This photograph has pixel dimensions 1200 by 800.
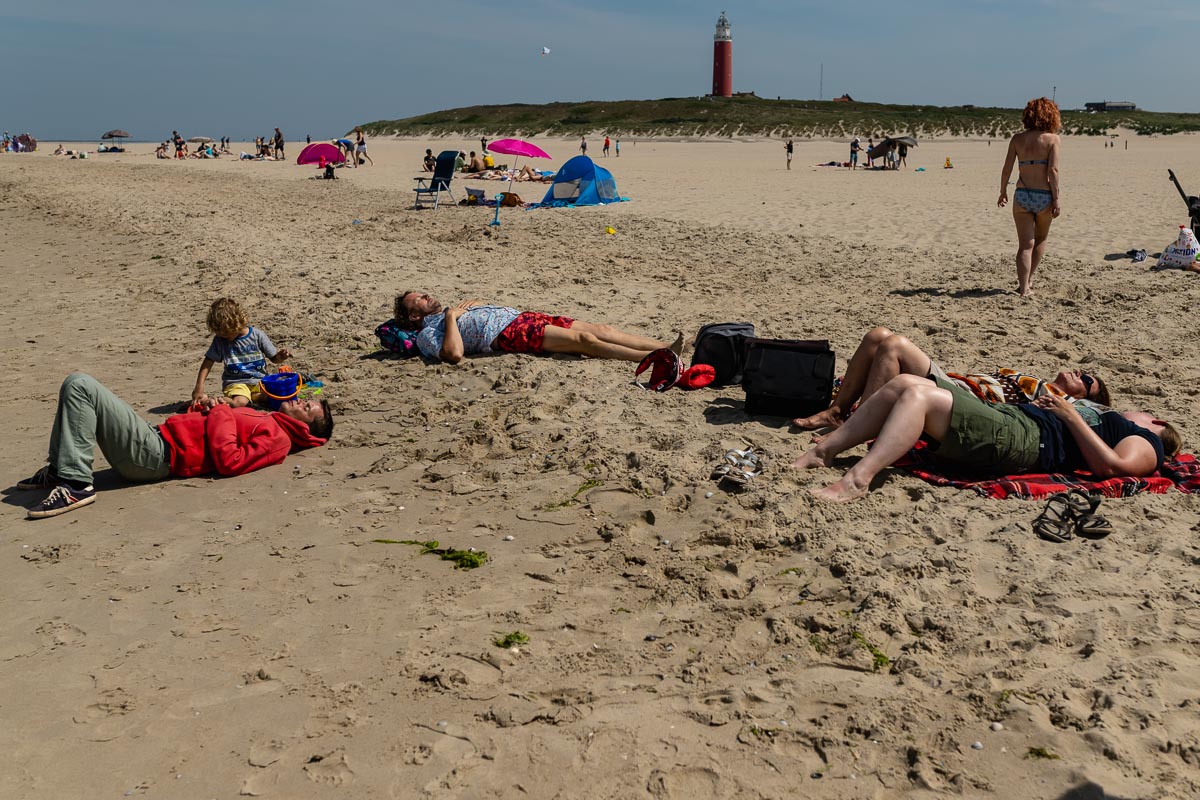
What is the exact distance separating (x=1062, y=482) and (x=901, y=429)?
0.78 metres

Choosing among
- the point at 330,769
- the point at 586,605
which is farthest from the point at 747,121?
the point at 330,769

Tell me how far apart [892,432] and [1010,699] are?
1.53 meters

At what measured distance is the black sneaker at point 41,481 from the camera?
4.79 m

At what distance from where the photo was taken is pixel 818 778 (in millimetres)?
2662

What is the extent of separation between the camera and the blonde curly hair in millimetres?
5738

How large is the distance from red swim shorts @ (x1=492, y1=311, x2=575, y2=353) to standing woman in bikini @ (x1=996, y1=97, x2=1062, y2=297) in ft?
14.0

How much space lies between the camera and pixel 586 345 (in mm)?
6652

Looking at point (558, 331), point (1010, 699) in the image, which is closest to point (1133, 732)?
point (1010, 699)

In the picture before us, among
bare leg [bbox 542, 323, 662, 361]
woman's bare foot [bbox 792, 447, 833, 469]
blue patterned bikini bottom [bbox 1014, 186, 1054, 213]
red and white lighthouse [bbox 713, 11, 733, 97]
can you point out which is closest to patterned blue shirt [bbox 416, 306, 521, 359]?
A: bare leg [bbox 542, 323, 662, 361]

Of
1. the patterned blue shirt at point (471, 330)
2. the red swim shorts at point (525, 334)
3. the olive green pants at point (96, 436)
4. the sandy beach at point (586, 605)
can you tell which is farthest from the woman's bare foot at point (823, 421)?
the olive green pants at point (96, 436)

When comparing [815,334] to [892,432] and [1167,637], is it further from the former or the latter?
[1167,637]

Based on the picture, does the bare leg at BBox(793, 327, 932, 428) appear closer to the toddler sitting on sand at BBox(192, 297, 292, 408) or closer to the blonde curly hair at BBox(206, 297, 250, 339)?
the toddler sitting on sand at BBox(192, 297, 292, 408)

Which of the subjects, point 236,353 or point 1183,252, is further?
point 1183,252

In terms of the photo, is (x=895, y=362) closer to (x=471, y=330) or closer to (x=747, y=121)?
(x=471, y=330)
